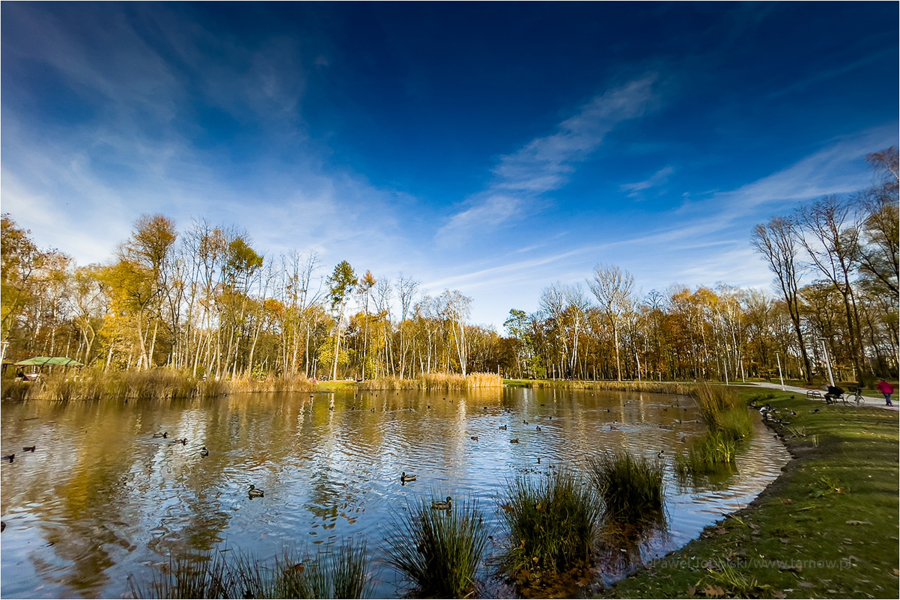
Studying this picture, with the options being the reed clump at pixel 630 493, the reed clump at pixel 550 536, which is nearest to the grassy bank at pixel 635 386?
the reed clump at pixel 630 493

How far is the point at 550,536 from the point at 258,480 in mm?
6857

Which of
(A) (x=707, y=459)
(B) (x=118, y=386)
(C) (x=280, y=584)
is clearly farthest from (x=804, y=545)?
(B) (x=118, y=386)

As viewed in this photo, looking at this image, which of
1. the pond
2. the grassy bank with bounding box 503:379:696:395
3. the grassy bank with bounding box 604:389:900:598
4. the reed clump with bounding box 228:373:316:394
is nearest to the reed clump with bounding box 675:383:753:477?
the pond

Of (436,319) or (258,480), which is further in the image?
(436,319)

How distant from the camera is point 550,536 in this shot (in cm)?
507

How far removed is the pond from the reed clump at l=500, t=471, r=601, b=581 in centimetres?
40

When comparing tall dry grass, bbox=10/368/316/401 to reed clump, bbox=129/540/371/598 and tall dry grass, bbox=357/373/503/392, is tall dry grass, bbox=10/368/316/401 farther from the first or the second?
reed clump, bbox=129/540/371/598

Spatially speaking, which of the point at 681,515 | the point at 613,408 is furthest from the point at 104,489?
the point at 613,408

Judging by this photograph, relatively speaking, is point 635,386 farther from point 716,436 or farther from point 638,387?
point 716,436

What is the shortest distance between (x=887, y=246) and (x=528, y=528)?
2129 centimetres

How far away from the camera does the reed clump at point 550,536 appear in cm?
A: 495

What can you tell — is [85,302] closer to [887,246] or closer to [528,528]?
[528,528]

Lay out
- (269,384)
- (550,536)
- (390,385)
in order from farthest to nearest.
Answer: (390,385)
(269,384)
(550,536)

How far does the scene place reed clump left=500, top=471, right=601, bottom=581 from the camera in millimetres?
4945
